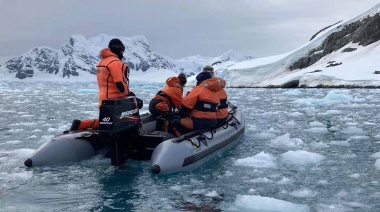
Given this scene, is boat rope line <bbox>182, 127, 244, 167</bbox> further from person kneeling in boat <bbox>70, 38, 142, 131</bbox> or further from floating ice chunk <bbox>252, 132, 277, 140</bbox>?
person kneeling in boat <bbox>70, 38, 142, 131</bbox>

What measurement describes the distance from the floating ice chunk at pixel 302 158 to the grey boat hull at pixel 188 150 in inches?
46.3

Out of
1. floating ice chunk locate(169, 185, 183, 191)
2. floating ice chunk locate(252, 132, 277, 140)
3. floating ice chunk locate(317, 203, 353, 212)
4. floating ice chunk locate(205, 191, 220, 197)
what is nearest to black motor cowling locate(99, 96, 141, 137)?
floating ice chunk locate(169, 185, 183, 191)

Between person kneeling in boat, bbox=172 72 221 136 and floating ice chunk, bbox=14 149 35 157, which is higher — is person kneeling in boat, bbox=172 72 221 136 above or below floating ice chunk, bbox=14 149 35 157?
above

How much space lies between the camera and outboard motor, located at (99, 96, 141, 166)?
604 centimetres

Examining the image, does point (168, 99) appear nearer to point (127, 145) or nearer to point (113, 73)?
point (127, 145)

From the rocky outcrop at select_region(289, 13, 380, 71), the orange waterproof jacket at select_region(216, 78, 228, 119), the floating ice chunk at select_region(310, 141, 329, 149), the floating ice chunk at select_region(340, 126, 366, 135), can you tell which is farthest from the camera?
the rocky outcrop at select_region(289, 13, 380, 71)

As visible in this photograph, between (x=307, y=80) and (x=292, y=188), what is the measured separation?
42037 millimetres

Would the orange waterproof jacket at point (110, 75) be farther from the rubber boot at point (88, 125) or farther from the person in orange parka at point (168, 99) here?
the person in orange parka at point (168, 99)

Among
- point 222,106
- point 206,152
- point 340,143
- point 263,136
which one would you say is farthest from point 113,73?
point 340,143

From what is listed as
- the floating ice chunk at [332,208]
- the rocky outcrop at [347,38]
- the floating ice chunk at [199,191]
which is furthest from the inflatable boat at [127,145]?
the rocky outcrop at [347,38]

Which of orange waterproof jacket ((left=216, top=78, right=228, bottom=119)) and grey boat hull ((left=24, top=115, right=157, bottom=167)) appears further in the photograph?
orange waterproof jacket ((left=216, top=78, right=228, bottom=119))

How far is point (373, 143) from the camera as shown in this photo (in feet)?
27.1

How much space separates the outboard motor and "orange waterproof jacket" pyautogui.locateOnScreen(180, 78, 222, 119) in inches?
A: 43.6

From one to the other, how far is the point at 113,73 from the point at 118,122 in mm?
748
